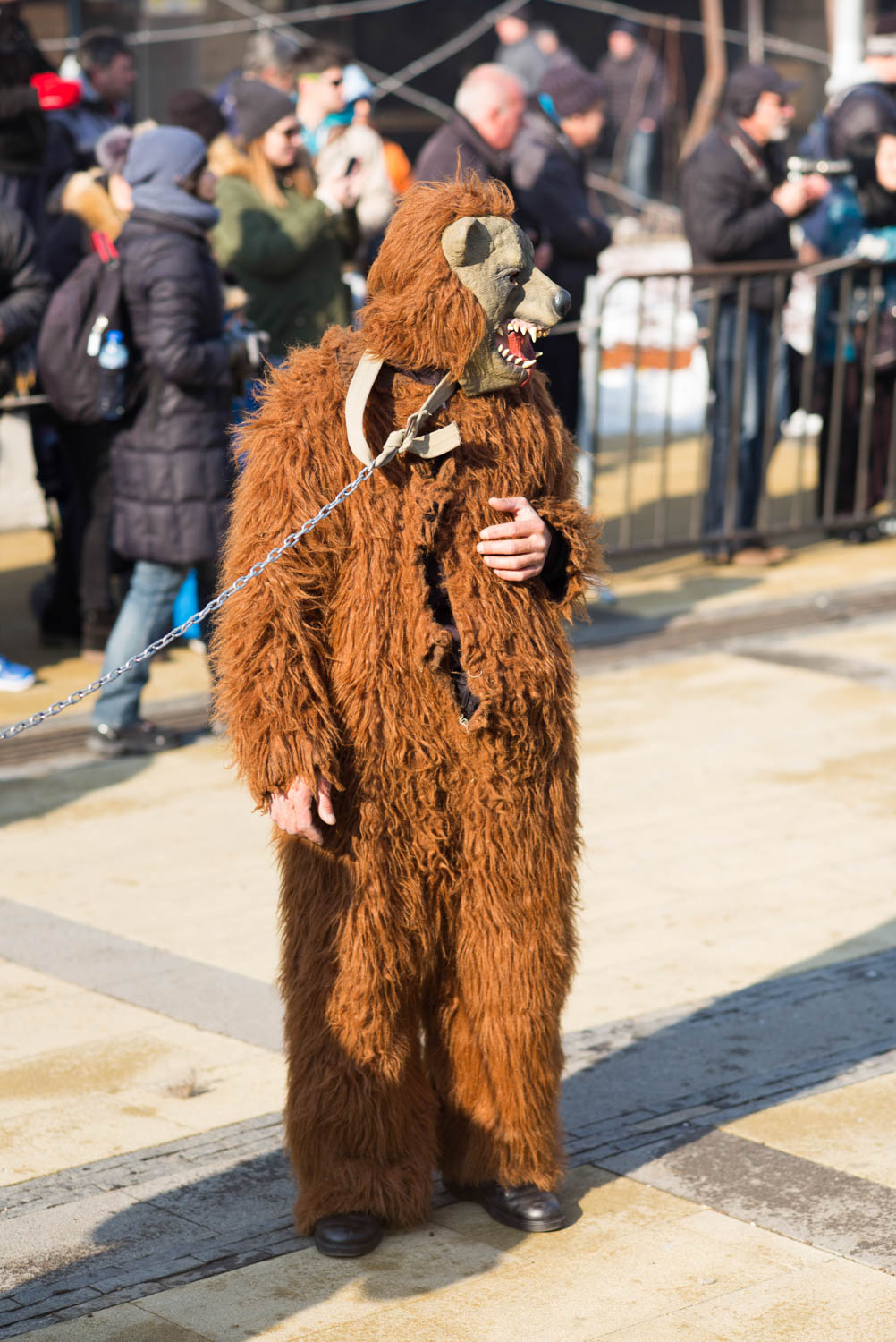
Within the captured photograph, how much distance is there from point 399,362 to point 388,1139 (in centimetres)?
143

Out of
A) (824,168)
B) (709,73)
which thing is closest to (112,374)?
(824,168)

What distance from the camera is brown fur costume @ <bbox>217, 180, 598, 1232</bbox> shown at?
330cm

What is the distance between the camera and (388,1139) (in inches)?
136

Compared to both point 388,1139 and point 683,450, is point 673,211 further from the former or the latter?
point 388,1139

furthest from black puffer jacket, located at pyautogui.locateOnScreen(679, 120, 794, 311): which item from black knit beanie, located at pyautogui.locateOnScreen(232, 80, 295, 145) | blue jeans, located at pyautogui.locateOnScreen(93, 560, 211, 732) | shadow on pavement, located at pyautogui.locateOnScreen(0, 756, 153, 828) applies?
shadow on pavement, located at pyautogui.locateOnScreen(0, 756, 153, 828)

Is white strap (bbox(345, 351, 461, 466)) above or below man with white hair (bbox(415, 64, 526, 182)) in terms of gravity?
below

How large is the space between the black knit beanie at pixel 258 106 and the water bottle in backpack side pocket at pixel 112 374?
4.16 feet

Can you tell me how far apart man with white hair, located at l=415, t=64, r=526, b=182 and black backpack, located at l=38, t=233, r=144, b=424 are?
1.72m

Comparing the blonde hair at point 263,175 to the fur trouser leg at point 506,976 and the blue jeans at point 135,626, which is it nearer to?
the blue jeans at point 135,626

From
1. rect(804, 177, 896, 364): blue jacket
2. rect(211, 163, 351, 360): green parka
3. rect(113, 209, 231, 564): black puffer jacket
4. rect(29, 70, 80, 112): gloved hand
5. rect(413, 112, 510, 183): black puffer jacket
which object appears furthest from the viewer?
rect(804, 177, 896, 364): blue jacket

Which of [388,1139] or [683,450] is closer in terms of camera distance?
[388,1139]

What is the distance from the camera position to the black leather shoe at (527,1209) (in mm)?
3510

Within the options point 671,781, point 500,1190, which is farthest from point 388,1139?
point 671,781

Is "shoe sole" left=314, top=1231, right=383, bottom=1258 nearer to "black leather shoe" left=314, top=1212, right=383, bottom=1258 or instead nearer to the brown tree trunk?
"black leather shoe" left=314, top=1212, right=383, bottom=1258
